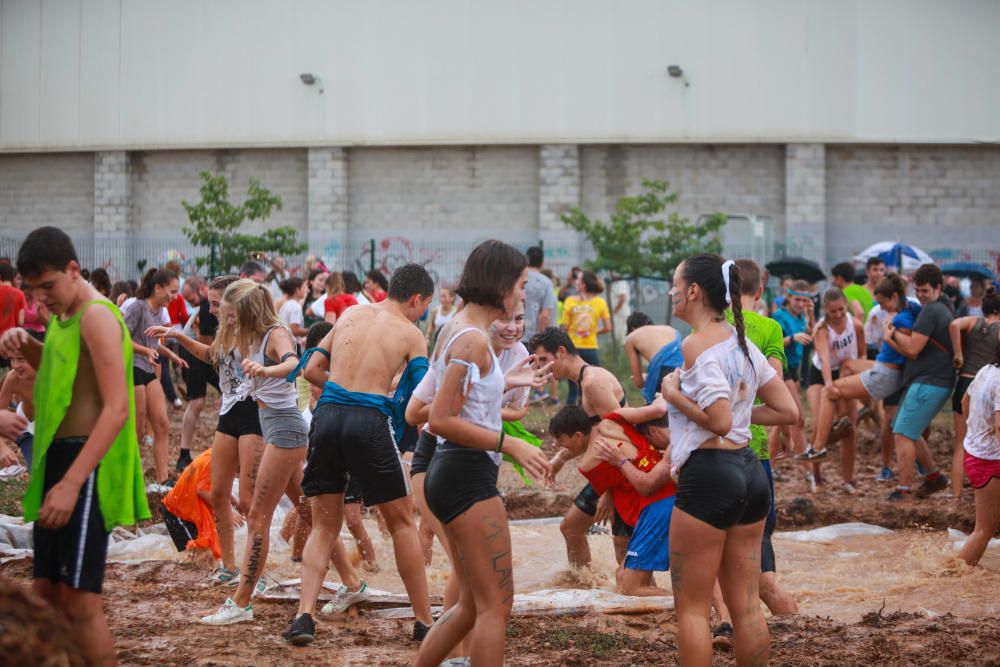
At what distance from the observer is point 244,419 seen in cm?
689

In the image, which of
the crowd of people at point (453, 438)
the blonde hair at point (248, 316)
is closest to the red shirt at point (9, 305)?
the crowd of people at point (453, 438)

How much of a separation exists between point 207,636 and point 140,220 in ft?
91.1

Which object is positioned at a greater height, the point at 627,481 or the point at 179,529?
the point at 627,481

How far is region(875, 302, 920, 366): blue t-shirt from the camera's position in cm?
1029

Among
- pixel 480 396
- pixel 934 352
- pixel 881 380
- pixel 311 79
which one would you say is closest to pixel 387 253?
pixel 311 79

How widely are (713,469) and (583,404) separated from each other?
8.41 ft

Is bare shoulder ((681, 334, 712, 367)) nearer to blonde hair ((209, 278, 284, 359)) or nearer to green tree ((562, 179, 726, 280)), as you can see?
blonde hair ((209, 278, 284, 359))

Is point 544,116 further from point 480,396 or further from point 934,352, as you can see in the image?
point 480,396

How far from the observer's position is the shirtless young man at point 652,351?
732 centimetres

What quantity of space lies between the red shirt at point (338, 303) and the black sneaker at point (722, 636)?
300 inches

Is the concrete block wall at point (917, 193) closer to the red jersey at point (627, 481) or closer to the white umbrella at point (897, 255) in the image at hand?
the white umbrella at point (897, 255)

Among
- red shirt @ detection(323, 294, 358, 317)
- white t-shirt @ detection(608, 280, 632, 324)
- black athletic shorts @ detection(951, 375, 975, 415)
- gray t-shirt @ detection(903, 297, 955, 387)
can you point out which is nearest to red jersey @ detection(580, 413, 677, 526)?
gray t-shirt @ detection(903, 297, 955, 387)

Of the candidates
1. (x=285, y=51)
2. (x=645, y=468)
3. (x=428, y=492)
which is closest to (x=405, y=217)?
(x=285, y=51)

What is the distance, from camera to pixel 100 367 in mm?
4234
